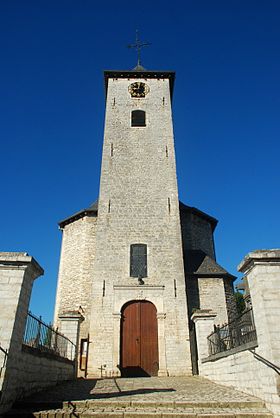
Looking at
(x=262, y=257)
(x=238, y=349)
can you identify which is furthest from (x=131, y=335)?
(x=262, y=257)

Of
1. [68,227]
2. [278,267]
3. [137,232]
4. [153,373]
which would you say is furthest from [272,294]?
[68,227]

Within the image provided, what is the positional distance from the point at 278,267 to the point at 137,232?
9271 mm

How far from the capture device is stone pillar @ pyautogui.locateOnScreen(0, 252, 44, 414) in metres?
4.74

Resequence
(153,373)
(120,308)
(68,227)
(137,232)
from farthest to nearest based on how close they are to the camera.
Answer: (68,227)
(137,232)
(120,308)
(153,373)

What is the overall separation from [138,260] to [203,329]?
4.19m

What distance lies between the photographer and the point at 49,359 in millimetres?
7164

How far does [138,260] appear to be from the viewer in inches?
533

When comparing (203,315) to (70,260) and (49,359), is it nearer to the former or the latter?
(49,359)

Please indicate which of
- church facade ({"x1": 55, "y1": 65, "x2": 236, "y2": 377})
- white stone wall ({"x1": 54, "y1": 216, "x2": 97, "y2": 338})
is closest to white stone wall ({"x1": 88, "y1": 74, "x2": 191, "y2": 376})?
church facade ({"x1": 55, "y1": 65, "x2": 236, "y2": 377})

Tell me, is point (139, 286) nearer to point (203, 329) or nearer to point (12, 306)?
point (203, 329)

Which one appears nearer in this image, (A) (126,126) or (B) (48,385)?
(B) (48,385)

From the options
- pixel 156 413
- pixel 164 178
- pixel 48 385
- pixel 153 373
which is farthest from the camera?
→ pixel 164 178

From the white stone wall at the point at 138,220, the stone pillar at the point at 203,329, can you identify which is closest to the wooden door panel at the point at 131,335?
the white stone wall at the point at 138,220

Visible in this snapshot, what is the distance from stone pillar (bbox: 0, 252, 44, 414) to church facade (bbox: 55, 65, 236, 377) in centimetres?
572
